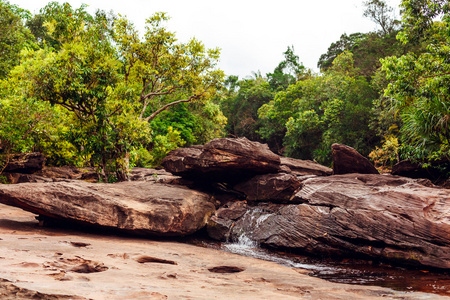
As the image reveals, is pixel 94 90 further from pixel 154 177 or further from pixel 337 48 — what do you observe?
pixel 337 48

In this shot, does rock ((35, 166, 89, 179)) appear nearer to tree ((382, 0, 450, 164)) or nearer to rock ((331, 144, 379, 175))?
rock ((331, 144, 379, 175))

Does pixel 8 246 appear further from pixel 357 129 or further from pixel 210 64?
pixel 357 129

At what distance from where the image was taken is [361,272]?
7973 millimetres

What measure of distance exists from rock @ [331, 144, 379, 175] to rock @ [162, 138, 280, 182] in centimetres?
241

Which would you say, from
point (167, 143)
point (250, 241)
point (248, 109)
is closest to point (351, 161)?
point (250, 241)

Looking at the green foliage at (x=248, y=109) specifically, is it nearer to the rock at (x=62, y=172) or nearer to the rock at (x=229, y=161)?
the rock at (x=62, y=172)

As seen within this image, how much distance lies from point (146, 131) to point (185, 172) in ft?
8.05

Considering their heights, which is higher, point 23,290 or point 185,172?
point 185,172

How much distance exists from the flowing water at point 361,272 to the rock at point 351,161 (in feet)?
15.6

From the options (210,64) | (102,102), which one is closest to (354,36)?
(210,64)

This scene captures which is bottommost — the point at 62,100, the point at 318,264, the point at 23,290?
the point at 318,264

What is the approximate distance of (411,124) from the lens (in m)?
11.4

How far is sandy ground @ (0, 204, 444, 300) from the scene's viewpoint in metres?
3.57

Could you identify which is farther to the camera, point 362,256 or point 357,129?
point 357,129
